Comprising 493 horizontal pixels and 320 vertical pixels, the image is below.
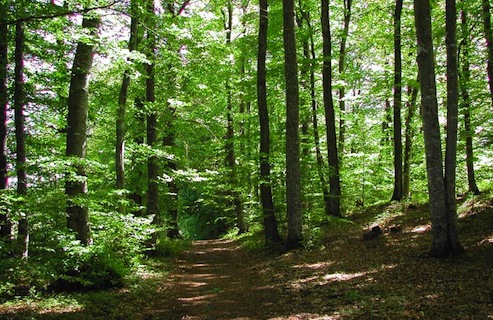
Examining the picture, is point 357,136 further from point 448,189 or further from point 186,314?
point 186,314

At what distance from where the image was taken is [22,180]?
29.3 feet

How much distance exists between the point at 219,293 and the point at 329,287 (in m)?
2.73

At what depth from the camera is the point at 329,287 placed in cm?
759

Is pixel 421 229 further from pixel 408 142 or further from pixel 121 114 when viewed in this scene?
pixel 121 114

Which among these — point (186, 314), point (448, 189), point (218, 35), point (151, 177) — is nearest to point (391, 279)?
point (448, 189)

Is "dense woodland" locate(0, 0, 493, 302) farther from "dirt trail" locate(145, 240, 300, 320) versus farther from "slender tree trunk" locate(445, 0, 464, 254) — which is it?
"dirt trail" locate(145, 240, 300, 320)

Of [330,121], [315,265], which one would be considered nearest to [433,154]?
[315,265]

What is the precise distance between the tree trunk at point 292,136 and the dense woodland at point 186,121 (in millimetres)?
46

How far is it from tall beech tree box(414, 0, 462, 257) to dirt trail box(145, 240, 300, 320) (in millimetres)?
3734

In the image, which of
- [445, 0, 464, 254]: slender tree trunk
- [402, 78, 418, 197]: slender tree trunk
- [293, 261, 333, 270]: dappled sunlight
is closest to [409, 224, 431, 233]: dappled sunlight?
[445, 0, 464, 254]: slender tree trunk

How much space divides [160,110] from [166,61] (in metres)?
2.40

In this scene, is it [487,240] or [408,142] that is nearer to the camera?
[487,240]

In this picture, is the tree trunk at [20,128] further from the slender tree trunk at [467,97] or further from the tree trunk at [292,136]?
the slender tree trunk at [467,97]

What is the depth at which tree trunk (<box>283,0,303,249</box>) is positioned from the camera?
472 inches
